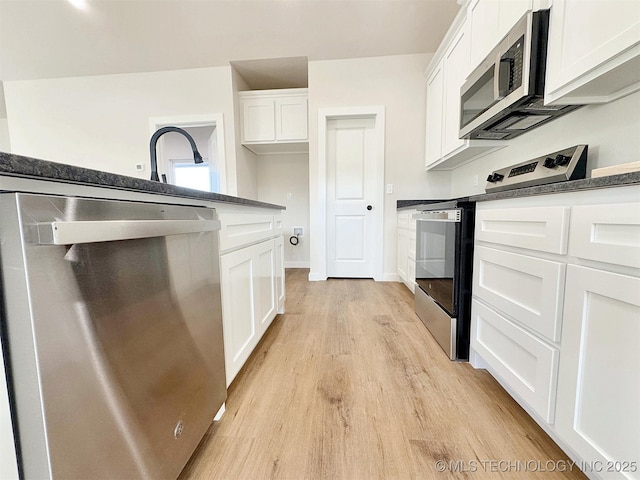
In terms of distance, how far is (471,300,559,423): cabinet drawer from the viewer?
85 centimetres

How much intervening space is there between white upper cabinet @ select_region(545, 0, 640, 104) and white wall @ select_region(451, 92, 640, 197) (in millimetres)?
75

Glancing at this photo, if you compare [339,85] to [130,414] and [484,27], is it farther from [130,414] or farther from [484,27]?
[130,414]

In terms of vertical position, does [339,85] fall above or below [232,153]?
above

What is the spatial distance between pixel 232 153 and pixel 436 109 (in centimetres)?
242

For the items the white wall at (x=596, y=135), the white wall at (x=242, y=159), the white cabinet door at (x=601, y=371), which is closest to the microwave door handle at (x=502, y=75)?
the white wall at (x=596, y=135)

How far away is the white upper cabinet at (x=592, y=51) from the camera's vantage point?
879mm

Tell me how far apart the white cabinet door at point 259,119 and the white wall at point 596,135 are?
2.72 m

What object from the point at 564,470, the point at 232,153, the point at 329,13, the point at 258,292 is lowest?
the point at 564,470

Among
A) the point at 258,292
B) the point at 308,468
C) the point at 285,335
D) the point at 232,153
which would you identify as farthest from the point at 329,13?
the point at 308,468

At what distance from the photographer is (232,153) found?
335cm

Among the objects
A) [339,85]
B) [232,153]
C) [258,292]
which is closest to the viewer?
[258,292]

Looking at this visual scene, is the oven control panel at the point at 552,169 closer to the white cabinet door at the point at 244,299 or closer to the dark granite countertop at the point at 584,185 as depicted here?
the dark granite countertop at the point at 584,185

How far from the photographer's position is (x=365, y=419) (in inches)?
40.2

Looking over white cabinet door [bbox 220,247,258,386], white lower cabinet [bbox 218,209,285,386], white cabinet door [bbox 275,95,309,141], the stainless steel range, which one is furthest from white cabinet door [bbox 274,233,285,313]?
white cabinet door [bbox 275,95,309,141]
